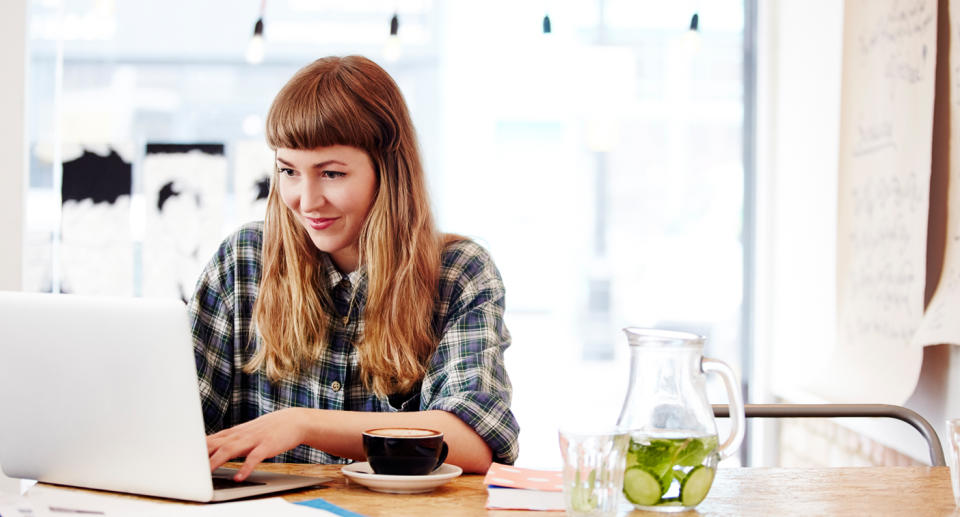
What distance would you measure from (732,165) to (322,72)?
8.21 ft

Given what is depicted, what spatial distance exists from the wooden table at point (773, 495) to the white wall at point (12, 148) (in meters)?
1.64

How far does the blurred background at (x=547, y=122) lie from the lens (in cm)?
364

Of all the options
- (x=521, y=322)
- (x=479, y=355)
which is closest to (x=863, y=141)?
(x=479, y=355)

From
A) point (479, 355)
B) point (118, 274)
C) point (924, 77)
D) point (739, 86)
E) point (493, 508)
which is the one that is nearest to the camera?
point (493, 508)

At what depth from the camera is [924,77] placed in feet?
6.25

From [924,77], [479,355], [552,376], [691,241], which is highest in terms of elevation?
[924,77]

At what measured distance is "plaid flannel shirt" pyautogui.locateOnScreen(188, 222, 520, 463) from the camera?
5.12ft

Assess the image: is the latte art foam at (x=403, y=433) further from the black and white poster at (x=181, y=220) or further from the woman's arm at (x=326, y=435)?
the black and white poster at (x=181, y=220)

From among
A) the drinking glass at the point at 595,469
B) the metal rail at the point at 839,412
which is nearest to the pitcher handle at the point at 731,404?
the drinking glass at the point at 595,469

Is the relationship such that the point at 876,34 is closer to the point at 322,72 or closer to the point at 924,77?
the point at 924,77

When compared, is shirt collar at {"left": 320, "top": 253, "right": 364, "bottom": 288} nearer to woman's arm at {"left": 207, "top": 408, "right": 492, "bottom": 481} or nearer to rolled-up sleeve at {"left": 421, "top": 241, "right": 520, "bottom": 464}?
rolled-up sleeve at {"left": 421, "top": 241, "right": 520, "bottom": 464}

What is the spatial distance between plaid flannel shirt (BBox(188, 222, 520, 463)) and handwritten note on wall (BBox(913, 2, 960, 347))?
82cm

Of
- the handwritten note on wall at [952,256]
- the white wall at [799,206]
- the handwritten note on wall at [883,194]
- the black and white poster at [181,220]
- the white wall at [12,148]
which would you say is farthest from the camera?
the black and white poster at [181,220]

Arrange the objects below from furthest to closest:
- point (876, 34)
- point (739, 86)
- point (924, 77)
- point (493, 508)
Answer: point (739, 86), point (876, 34), point (924, 77), point (493, 508)
